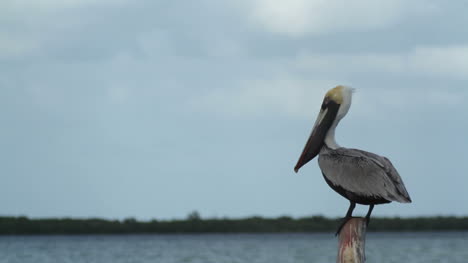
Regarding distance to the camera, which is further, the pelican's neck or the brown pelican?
the pelican's neck

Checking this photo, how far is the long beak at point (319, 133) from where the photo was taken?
6.78 m

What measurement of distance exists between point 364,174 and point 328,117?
69 centimetres

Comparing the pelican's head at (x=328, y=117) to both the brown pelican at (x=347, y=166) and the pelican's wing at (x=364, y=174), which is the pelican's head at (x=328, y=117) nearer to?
the brown pelican at (x=347, y=166)

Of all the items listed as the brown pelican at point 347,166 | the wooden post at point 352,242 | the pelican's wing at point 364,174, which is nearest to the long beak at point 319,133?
the brown pelican at point 347,166

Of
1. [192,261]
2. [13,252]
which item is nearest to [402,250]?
[192,261]

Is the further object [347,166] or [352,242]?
[347,166]

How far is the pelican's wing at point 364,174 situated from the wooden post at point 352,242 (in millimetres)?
303

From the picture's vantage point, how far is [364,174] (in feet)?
20.7

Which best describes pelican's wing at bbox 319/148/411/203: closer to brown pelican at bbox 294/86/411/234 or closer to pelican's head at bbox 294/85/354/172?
brown pelican at bbox 294/86/411/234

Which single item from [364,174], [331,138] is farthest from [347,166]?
[331,138]

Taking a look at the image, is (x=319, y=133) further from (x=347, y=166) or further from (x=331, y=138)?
(x=347, y=166)

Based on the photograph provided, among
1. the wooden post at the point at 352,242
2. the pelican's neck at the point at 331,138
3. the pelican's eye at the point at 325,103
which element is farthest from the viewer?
the pelican's eye at the point at 325,103

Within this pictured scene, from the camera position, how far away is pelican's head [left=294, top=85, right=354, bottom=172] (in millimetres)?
6785

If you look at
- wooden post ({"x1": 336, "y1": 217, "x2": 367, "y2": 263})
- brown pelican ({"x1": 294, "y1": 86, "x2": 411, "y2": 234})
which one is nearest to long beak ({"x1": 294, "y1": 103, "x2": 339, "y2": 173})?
brown pelican ({"x1": 294, "y1": 86, "x2": 411, "y2": 234})
